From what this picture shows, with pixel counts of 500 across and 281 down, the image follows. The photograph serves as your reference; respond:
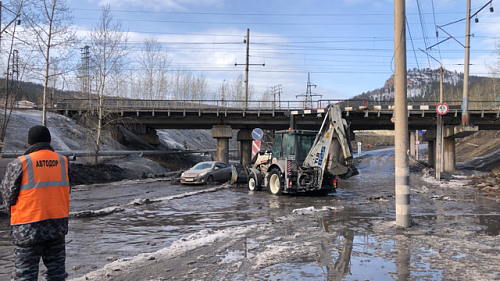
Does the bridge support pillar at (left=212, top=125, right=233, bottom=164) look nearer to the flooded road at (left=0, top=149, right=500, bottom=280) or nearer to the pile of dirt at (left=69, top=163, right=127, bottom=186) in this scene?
the pile of dirt at (left=69, top=163, right=127, bottom=186)

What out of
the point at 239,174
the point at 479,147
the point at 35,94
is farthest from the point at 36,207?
the point at 35,94

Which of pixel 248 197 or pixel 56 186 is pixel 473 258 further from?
pixel 248 197

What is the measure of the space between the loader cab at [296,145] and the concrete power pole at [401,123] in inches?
311

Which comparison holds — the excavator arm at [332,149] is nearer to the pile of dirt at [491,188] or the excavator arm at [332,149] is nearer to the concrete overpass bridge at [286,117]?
the pile of dirt at [491,188]

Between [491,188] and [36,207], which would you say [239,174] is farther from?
[36,207]

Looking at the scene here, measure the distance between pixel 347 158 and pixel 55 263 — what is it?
13392mm

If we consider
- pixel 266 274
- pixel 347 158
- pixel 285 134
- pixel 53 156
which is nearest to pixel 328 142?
pixel 347 158

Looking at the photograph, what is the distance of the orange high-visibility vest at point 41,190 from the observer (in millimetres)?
4414

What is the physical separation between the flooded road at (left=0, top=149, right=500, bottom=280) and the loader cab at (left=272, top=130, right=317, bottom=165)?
313 centimetres

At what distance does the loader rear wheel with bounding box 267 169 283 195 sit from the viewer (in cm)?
1725

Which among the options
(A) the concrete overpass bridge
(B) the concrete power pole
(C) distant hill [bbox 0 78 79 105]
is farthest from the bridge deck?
(B) the concrete power pole

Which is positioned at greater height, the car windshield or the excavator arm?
the excavator arm

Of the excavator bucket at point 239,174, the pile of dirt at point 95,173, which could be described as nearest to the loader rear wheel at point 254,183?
the excavator bucket at point 239,174

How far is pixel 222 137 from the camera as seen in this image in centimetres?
4031
